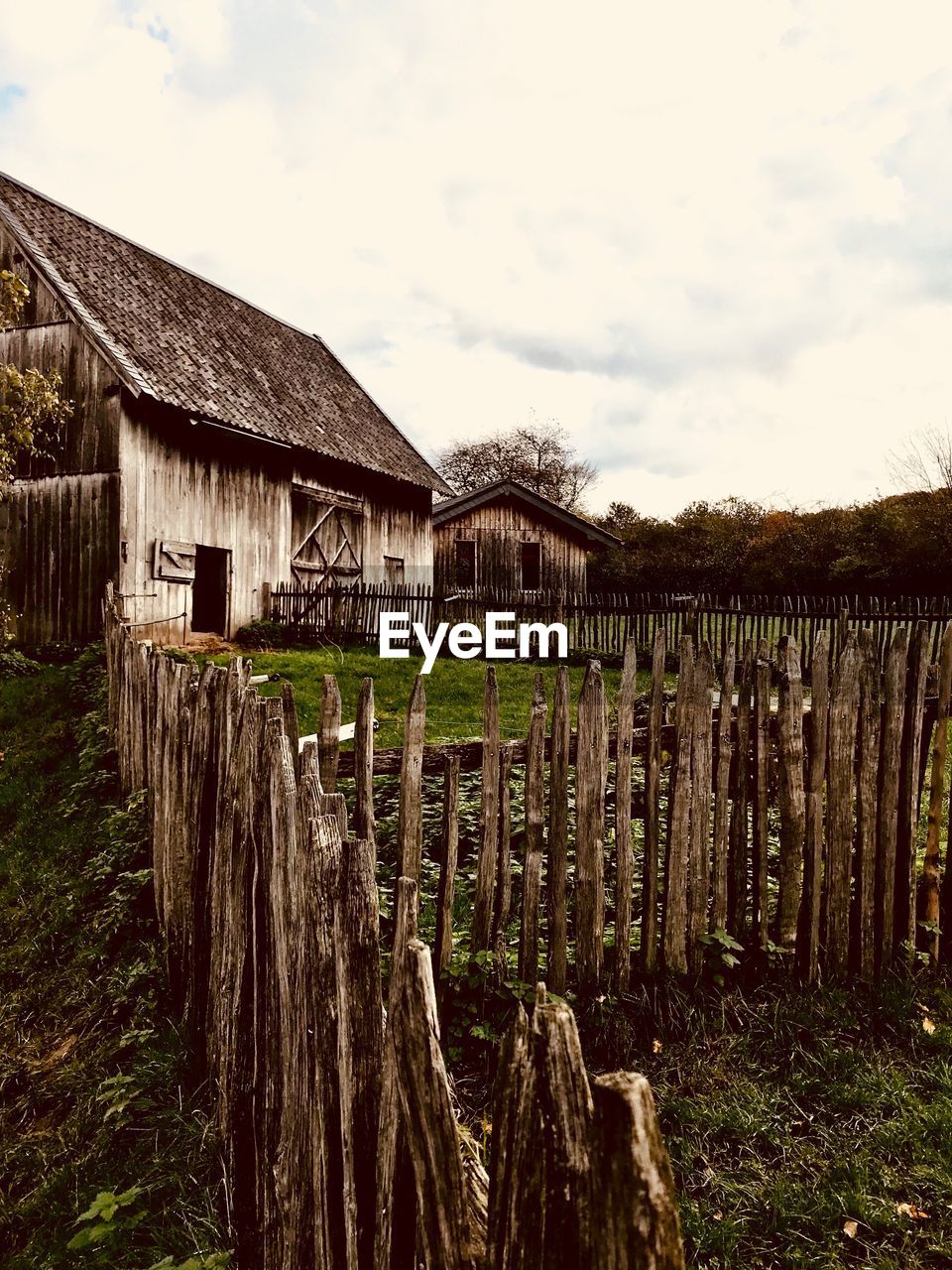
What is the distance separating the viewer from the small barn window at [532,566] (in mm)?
28203

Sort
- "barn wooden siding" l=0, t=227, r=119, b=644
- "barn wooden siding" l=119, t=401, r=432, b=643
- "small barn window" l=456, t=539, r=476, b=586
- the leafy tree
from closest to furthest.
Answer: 1. the leafy tree
2. "barn wooden siding" l=0, t=227, r=119, b=644
3. "barn wooden siding" l=119, t=401, r=432, b=643
4. "small barn window" l=456, t=539, r=476, b=586

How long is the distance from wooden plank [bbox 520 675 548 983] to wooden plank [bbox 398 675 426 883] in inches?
17.7

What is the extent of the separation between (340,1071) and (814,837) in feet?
8.60

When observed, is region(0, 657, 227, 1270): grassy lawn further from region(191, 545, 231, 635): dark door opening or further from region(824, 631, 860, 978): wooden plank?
region(191, 545, 231, 635): dark door opening

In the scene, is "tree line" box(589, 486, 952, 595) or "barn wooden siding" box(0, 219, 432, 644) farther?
"tree line" box(589, 486, 952, 595)

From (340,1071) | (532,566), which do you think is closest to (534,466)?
(532,566)

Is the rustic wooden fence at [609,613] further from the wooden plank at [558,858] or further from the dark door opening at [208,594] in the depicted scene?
the wooden plank at [558,858]

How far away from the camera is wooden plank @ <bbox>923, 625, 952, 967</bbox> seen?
12.1 ft

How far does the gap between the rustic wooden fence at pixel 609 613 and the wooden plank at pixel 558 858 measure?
39.8 feet

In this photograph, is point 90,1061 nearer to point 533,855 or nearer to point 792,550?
point 533,855

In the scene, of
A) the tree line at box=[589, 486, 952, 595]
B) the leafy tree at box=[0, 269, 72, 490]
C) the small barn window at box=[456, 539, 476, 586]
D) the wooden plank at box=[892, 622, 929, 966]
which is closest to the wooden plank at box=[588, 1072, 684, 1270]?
the wooden plank at box=[892, 622, 929, 966]

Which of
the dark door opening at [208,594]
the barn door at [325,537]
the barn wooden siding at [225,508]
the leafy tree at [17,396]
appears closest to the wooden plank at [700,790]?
the leafy tree at [17,396]

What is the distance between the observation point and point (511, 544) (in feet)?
91.5

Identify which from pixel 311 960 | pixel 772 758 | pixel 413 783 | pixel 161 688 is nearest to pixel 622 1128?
pixel 311 960
